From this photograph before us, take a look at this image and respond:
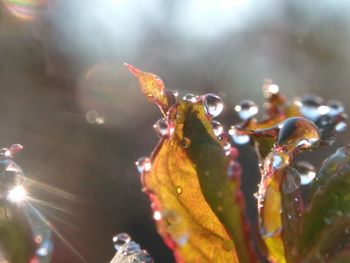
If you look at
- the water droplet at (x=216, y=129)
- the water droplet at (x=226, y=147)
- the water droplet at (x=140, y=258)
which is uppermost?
the water droplet at (x=216, y=129)

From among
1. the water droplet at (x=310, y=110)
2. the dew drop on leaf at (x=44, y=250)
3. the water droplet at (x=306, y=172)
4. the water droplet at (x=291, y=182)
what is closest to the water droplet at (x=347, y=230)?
the water droplet at (x=291, y=182)

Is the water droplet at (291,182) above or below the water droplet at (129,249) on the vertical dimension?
above

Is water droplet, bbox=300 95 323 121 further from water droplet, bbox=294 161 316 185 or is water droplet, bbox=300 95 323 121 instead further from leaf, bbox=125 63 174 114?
leaf, bbox=125 63 174 114

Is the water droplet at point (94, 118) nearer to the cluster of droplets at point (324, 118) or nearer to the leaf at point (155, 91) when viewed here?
the cluster of droplets at point (324, 118)

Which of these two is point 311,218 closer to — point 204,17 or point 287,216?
point 287,216

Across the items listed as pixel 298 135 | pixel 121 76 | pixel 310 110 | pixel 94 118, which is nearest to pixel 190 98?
pixel 298 135

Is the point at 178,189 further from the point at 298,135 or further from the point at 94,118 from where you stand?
the point at 94,118
